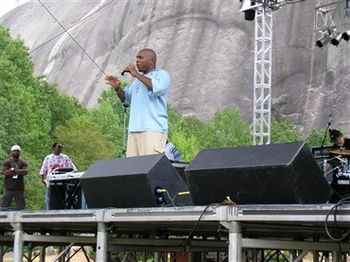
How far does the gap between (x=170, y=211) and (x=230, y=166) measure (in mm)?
553

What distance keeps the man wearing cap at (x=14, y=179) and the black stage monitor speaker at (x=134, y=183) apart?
4.52 meters

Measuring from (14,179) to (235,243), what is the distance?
636 cm

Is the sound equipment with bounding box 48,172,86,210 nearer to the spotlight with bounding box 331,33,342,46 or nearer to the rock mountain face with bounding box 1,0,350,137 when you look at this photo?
the spotlight with bounding box 331,33,342,46

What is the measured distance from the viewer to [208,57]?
70.4 m

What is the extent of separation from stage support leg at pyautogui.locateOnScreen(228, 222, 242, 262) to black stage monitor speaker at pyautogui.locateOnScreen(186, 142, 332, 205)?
0.72ft

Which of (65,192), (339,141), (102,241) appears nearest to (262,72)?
(339,141)

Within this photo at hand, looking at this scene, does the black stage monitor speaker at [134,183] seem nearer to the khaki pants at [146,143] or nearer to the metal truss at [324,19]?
the khaki pants at [146,143]

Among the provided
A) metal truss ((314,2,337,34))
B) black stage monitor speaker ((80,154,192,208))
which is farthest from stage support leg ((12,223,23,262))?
metal truss ((314,2,337,34))

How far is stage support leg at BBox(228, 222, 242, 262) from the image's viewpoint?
15.8ft

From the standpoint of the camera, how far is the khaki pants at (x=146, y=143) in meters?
6.76

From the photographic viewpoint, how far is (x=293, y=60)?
68.1 m

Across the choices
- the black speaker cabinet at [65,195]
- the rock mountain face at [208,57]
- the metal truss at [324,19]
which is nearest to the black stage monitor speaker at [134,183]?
the black speaker cabinet at [65,195]

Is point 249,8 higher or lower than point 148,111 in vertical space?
higher

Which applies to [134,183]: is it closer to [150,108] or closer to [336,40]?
[150,108]
